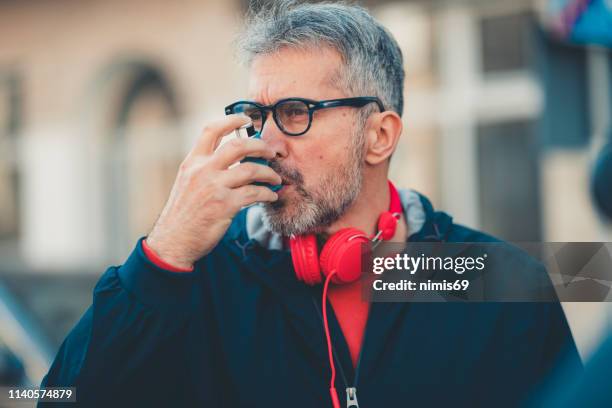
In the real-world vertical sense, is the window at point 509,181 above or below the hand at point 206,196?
above

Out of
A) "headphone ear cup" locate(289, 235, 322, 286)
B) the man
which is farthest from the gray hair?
"headphone ear cup" locate(289, 235, 322, 286)

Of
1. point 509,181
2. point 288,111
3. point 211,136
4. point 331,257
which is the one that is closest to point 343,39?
point 288,111

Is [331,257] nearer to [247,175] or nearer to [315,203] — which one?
[315,203]

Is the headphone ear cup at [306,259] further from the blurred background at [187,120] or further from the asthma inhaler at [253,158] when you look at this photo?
the blurred background at [187,120]

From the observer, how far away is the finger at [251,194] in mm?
1995

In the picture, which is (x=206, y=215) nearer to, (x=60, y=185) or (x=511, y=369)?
(x=511, y=369)

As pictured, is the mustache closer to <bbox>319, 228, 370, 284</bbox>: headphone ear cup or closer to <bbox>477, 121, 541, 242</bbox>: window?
<bbox>319, 228, 370, 284</bbox>: headphone ear cup

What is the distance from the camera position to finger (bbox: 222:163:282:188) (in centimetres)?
198

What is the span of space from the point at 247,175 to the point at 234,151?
2.9 inches

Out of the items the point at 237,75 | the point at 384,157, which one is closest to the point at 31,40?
the point at 237,75

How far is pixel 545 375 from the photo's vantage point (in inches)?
84.1

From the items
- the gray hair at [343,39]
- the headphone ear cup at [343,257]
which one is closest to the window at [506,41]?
the gray hair at [343,39]

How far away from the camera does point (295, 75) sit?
2.27 m

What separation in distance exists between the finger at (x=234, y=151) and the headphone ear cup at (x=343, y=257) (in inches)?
14.1
